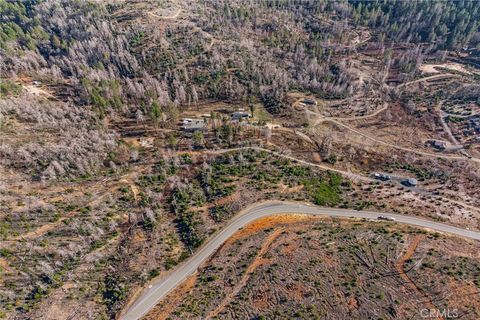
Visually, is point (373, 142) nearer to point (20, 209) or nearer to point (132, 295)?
point (132, 295)

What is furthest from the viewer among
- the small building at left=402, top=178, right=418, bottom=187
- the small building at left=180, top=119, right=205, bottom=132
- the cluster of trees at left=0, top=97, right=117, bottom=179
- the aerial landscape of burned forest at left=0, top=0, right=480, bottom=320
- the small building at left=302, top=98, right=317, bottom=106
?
the small building at left=302, top=98, right=317, bottom=106

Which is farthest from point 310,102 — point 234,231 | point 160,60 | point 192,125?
point 234,231

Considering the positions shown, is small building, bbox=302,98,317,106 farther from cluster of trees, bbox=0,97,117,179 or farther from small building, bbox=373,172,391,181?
cluster of trees, bbox=0,97,117,179

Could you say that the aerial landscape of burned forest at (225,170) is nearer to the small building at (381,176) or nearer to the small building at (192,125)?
the small building at (192,125)

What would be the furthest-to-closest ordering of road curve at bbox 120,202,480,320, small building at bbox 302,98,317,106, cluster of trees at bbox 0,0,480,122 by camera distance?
small building at bbox 302,98,317,106 → cluster of trees at bbox 0,0,480,122 → road curve at bbox 120,202,480,320

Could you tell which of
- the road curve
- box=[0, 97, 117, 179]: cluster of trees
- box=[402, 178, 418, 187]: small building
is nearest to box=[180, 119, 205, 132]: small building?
box=[0, 97, 117, 179]: cluster of trees

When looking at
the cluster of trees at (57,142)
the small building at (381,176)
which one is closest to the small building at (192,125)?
the cluster of trees at (57,142)
